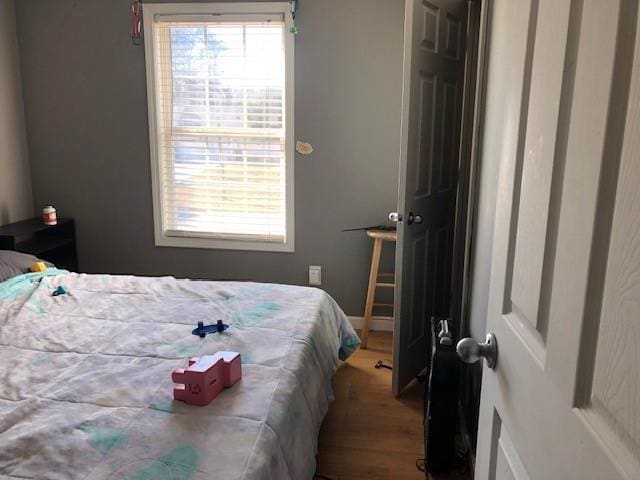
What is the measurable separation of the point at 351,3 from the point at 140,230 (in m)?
2.17

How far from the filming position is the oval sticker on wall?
11.5 feet

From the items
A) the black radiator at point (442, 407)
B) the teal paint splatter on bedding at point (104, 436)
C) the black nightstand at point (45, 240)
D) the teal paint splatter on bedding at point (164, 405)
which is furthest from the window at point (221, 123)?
the teal paint splatter on bedding at point (104, 436)

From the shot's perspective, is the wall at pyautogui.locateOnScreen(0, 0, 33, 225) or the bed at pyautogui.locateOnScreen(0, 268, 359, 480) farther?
the wall at pyautogui.locateOnScreen(0, 0, 33, 225)

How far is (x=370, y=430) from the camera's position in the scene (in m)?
2.44

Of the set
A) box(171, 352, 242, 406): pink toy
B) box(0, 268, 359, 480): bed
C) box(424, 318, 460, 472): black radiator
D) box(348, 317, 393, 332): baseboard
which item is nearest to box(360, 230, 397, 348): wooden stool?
box(348, 317, 393, 332): baseboard

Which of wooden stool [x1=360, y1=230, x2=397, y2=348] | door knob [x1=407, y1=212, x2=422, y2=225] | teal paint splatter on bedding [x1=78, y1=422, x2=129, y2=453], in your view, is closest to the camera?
teal paint splatter on bedding [x1=78, y1=422, x2=129, y2=453]

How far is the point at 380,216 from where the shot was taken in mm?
Result: 3533

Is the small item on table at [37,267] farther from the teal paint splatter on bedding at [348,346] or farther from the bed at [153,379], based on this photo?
the teal paint splatter on bedding at [348,346]

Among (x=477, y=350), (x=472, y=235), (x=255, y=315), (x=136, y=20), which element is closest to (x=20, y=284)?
(x=255, y=315)

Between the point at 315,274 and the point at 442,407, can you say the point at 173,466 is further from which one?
the point at 315,274

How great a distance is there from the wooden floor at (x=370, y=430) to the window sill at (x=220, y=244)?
1001 millimetres

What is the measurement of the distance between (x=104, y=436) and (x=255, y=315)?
0.96 m

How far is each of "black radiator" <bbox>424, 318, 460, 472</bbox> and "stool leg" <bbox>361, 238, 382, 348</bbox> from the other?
119cm

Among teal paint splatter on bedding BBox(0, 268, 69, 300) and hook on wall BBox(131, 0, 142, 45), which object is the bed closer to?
teal paint splatter on bedding BBox(0, 268, 69, 300)
